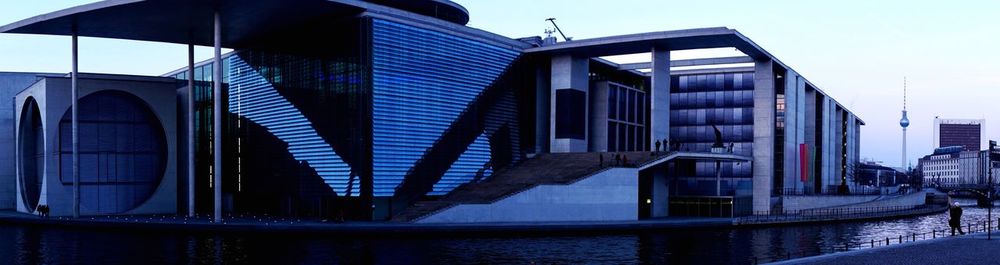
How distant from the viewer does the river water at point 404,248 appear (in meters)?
33.7

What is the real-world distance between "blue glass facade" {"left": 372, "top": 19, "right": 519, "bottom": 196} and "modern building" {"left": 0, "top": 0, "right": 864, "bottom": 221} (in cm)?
10

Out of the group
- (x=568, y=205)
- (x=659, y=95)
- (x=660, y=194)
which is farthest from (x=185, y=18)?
(x=660, y=194)

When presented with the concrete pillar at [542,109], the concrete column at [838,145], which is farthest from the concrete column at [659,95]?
the concrete column at [838,145]

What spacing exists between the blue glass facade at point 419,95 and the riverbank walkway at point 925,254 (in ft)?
97.8

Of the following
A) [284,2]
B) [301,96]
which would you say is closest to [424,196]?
[301,96]

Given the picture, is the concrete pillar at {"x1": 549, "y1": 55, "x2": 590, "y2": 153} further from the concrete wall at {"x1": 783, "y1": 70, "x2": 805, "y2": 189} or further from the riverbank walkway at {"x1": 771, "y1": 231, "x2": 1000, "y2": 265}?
the riverbank walkway at {"x1": 771, "y1": 231, "x2": 1000, "y2": 265}

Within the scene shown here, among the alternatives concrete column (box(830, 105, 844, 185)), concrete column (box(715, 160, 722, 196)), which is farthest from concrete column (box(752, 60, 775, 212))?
concrete column (box(830, 105, 844, 185))

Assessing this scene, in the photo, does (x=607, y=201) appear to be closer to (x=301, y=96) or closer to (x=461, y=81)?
(x=461, y=81)

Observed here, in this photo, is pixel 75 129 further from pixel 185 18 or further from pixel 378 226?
pixel 378 226

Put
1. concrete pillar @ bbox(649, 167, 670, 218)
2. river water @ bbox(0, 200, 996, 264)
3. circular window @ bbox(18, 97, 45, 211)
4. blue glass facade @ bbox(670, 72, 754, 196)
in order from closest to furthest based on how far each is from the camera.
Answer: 1. river water @ bbox(0, 200, 996, 264)
2. concrete pillar @ bbox(649, 167, 670, 218)
3. circular window @ bbox(18, 97, 45, 211)
4. blue glass facade @ bbox(670, 72, 754, 196)

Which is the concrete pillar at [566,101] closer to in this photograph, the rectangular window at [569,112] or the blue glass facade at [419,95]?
the rectangular window at [569,112]

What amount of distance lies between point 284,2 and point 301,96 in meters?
9.16

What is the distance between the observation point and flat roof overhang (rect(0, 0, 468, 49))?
164 ft

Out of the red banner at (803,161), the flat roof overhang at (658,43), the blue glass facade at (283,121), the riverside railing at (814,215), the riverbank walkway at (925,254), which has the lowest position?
the riverside railing at (814,215)
